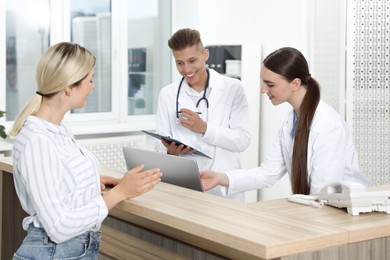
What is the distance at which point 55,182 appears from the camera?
2.02 meters

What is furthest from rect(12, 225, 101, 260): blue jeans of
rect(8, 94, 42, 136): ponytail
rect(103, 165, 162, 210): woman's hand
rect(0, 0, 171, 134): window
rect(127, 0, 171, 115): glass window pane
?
rect(127, 0, 171, 115): glass window pane

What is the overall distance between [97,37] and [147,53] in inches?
23.1

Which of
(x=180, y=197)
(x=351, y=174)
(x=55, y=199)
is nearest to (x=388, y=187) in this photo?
Result: (x=351, y=174)

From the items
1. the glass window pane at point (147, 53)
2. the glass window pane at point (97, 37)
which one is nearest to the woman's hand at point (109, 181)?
the glass window pane at point (97, 37)

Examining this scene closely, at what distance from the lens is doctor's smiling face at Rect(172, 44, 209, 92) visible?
11.3 feet

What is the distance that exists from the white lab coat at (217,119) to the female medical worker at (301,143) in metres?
0.46

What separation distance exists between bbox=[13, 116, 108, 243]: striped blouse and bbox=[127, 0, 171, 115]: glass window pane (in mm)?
4174

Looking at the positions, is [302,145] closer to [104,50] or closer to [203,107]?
[203,107]

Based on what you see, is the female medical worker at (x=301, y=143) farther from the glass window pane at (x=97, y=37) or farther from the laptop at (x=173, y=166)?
the glass window pane at (x=97, y=37)

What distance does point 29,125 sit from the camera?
6.92 ft

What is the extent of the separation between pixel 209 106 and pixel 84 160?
4.93 ft

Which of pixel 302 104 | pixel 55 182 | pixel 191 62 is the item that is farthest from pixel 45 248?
pixel 191 62

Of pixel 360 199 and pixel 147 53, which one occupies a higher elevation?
pixel 147 53

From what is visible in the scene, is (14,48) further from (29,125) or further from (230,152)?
(29,125)
